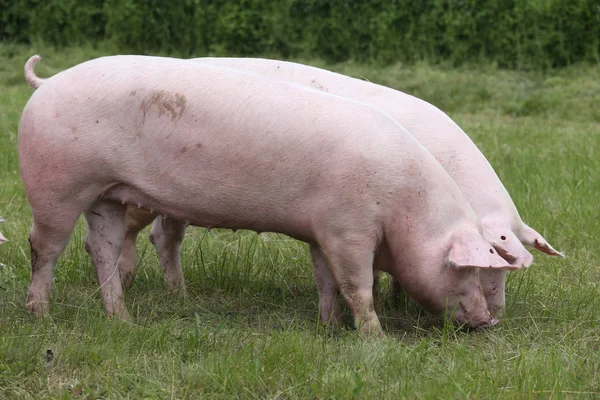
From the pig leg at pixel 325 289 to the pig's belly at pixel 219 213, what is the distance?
0.24 m

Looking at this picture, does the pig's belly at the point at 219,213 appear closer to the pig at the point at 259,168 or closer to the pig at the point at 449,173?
the pig at the point at 259,168

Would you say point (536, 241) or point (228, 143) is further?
point (536, 241)

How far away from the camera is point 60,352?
3.64 meters

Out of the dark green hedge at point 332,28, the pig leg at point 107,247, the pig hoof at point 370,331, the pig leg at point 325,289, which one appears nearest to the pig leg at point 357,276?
the pig hoof at point 370,331

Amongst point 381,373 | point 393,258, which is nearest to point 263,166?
point 393,258

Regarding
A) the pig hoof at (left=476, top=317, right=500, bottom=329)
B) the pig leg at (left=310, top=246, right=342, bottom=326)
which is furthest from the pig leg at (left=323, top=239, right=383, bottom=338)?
the pig hoof at (left=476, top=317, right=500, bottom=329)

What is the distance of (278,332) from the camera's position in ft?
13.6

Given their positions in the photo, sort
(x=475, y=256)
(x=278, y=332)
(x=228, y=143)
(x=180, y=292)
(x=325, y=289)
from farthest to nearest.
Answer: (x=180, y=292) → (x=325, y=289) → (x=278, y=332) → (x=228, y=143) → (x=475, y=256)

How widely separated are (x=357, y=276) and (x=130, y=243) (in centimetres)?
144

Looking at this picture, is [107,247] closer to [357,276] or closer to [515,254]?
[357,276]

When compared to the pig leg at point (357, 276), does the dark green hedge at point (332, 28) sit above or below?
below

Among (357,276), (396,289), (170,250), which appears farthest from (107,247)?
(396,289)

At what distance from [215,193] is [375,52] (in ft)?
28.0

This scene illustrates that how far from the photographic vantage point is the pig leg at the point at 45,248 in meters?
4.18
